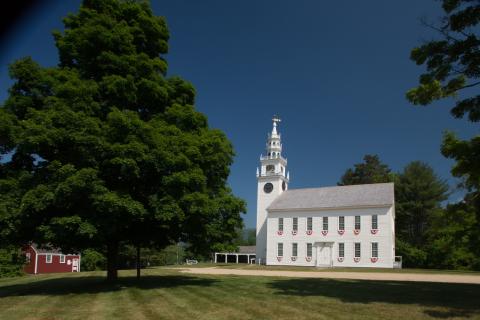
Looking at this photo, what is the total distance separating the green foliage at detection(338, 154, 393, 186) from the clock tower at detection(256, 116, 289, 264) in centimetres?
2122

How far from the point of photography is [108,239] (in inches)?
688

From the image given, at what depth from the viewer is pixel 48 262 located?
159 ft

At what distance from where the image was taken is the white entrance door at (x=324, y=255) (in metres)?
49.2

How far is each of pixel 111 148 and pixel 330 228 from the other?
38963 mm

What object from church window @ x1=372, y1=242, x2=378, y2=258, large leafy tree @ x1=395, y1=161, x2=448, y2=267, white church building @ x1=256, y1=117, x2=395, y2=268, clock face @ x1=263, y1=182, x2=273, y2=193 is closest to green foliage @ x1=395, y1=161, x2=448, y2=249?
large leafy tree @ x1=395, y1=161, x2=448, y2=267

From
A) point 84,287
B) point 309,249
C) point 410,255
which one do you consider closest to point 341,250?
point 309,249

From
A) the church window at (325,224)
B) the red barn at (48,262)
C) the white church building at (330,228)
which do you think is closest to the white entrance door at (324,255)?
the white church building at (330,228)

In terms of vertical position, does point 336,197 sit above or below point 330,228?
above

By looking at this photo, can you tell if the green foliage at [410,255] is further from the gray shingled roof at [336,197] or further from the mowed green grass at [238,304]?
the mowed green grass at [238,304]

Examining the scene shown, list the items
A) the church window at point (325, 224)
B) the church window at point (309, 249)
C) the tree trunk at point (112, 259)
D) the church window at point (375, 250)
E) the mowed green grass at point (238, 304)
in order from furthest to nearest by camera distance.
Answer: the church window at point (309, 249)
the church window at point (325, 224)
the church window at point (375, 250)
the tree trunk at point (112, 259)
the mowed green grass at point (238, 304)

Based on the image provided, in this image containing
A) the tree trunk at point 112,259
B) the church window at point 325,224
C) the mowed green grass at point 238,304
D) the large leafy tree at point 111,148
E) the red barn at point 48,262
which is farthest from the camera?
the church window at point 325,224

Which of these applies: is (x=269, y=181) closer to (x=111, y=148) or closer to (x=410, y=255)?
(x=410, y=255)

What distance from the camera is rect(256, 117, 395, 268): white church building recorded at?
46.8 meters

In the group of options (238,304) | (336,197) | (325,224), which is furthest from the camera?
(336,197)
